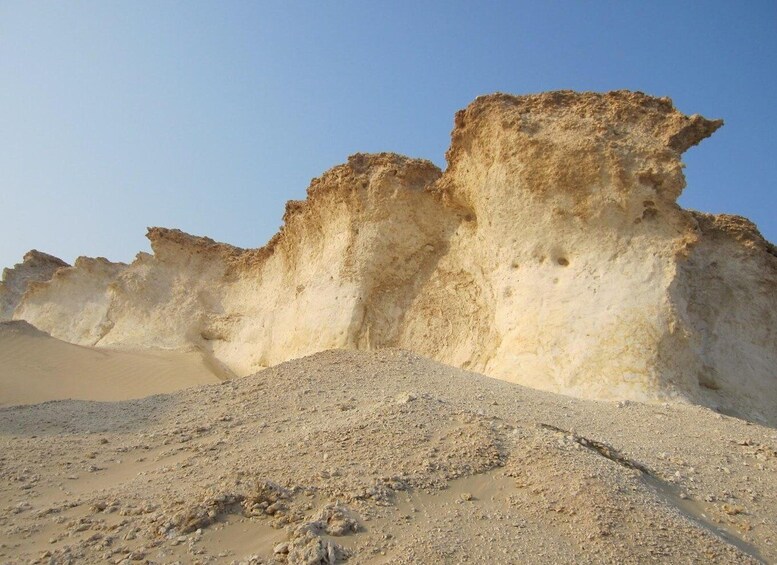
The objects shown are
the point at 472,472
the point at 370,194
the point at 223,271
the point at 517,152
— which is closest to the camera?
the point at 472,472

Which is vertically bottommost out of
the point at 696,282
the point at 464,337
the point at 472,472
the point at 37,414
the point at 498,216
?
the point at 37,414

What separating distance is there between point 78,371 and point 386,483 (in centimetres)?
889

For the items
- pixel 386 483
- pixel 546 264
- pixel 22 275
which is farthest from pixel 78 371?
pixel 22 275

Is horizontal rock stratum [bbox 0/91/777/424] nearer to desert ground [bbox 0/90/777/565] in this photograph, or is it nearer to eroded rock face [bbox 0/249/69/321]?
desert ground [bbox 0/90/777/565]

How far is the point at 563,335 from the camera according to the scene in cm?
771

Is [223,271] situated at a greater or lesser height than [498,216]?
lesser

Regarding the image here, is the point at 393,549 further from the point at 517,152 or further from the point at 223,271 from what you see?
the point at 223,271

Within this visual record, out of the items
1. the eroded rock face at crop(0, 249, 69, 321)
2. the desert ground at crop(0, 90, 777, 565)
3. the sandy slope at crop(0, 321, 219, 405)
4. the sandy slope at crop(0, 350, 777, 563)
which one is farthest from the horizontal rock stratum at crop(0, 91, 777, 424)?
the eroded rock face at crop(0, 249, 69, 321)

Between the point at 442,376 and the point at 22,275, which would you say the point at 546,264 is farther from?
the point at 22,275

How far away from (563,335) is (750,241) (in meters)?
4.65

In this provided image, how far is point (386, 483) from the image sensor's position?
2.96m

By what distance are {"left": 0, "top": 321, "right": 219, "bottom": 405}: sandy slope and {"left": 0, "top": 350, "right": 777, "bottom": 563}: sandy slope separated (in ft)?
12.3

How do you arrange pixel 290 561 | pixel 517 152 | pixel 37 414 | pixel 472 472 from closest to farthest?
1. pixel 290 561
2. pixel 472 472
3. pixel 37 414
4. pixel 517 152

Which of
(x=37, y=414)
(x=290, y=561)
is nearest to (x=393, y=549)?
(x=290, y=561)
